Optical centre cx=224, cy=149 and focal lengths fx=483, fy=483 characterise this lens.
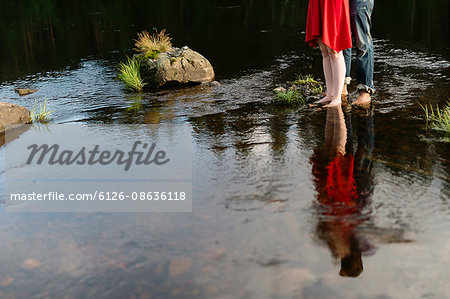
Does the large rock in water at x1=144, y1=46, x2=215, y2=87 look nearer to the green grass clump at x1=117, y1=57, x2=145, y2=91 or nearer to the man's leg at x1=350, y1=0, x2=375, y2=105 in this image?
the green grass clump at x1=117, y1=57, x2=145, y2=91

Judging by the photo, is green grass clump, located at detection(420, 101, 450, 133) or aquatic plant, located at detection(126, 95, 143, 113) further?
aquatic plant, located at detection(126, 95, 143, 113)

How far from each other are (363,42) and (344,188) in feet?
8.63

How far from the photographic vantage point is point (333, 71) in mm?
5648

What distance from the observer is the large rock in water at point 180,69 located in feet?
27.5

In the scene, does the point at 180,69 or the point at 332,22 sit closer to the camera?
the point at 332,22

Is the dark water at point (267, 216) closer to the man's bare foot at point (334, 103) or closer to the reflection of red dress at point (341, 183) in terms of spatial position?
A: the reflection of red dress at point (341, 183)

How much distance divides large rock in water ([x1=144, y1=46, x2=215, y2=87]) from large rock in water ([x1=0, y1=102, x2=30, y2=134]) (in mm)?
2641

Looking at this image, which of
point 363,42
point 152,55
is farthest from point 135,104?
point 363,42

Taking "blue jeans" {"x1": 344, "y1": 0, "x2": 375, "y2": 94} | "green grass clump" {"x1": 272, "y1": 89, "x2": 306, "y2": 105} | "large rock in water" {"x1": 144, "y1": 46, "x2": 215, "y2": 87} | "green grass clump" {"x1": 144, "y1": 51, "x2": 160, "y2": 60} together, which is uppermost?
"blue jeans" {"x1": 344, "y1": 0, "x2": 375, "y2": 94}

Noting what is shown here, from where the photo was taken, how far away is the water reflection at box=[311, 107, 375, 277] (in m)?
2.83

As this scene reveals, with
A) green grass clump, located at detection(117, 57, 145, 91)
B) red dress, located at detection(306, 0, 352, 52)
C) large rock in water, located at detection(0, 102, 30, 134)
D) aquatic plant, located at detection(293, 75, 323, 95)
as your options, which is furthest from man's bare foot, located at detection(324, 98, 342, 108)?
large rock in water, located at detection(0, 102, 30, 134)

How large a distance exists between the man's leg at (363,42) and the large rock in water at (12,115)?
423cm

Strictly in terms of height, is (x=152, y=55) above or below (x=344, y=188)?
above

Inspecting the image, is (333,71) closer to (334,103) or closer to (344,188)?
(334,103)
